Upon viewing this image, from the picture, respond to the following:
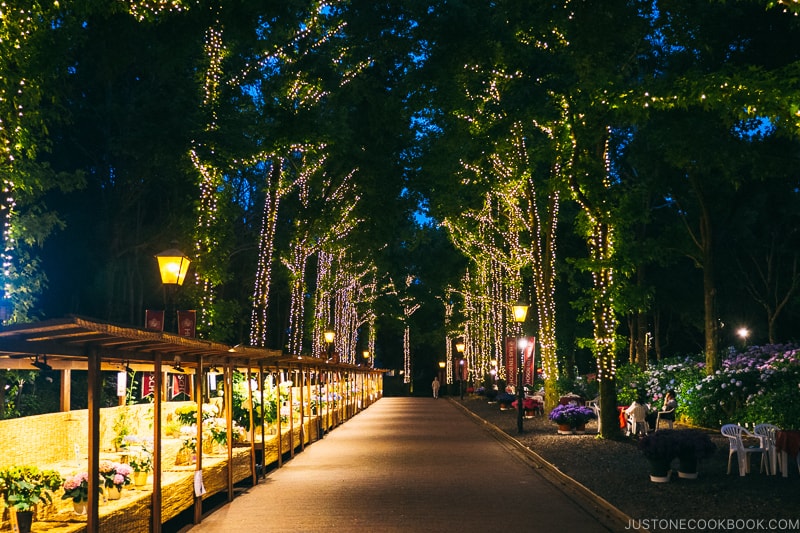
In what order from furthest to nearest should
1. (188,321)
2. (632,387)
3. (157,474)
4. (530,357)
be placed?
(632,387) < (530,357) < (188,321) < (157,474)

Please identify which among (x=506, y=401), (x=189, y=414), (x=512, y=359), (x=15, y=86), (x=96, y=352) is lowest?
(x=506, y=401)

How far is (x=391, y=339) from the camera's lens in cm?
11756

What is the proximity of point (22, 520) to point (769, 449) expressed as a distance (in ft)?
40.5

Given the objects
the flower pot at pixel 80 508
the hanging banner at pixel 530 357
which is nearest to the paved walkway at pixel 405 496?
the flower pot at pixel 80 508

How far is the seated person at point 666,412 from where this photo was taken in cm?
2686

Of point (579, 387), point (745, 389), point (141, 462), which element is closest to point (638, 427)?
point (745, 389)

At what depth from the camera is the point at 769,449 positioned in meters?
16.1

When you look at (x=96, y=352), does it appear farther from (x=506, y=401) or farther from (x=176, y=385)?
(x=506, y=401)

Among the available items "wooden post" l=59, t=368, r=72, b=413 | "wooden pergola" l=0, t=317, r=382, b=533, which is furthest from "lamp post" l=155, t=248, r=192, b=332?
"wooden post" l=59, t=368, r=72, b=413

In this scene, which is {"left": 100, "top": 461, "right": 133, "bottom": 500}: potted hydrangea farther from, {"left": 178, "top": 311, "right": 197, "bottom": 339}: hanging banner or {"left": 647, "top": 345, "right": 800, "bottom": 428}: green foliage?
{"left": 647, "top": 345, "right": 800, "bottom": 428}: green foliage

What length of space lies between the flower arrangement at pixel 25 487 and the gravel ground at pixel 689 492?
661 cm

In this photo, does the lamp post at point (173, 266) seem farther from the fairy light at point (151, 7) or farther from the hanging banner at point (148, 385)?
the hanging banner at point (148, 385)

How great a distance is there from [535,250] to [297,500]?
20.9 m

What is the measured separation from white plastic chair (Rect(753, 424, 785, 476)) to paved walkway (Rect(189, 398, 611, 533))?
3.82 metres
